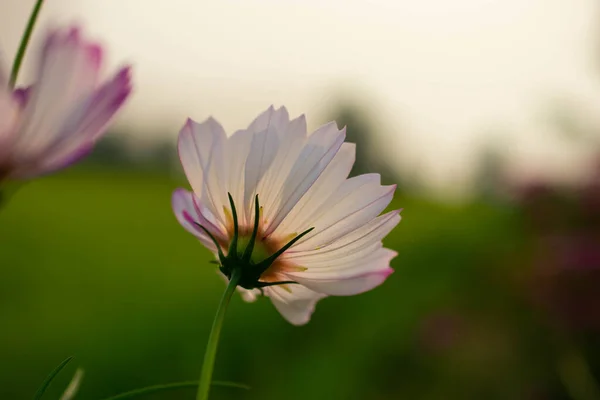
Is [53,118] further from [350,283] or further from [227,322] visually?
[227,322]

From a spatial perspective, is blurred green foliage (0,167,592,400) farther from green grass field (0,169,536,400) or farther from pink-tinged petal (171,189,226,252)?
pink-tinged petal (171,189,226,252)

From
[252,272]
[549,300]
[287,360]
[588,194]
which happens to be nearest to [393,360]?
[287,360]

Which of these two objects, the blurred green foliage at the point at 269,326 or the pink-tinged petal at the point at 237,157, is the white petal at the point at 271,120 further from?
the blurred green foliage at the point at 269,326

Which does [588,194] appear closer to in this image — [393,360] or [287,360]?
[393,360]

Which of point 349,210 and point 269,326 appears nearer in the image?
point 349,210

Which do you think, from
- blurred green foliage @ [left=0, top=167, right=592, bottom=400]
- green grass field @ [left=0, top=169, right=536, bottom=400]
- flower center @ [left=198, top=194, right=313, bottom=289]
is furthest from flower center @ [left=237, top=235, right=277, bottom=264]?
green grass field @ [left=0, top=169, right=536, bottom=400]

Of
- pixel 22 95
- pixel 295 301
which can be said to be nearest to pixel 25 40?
pixel 22 95
